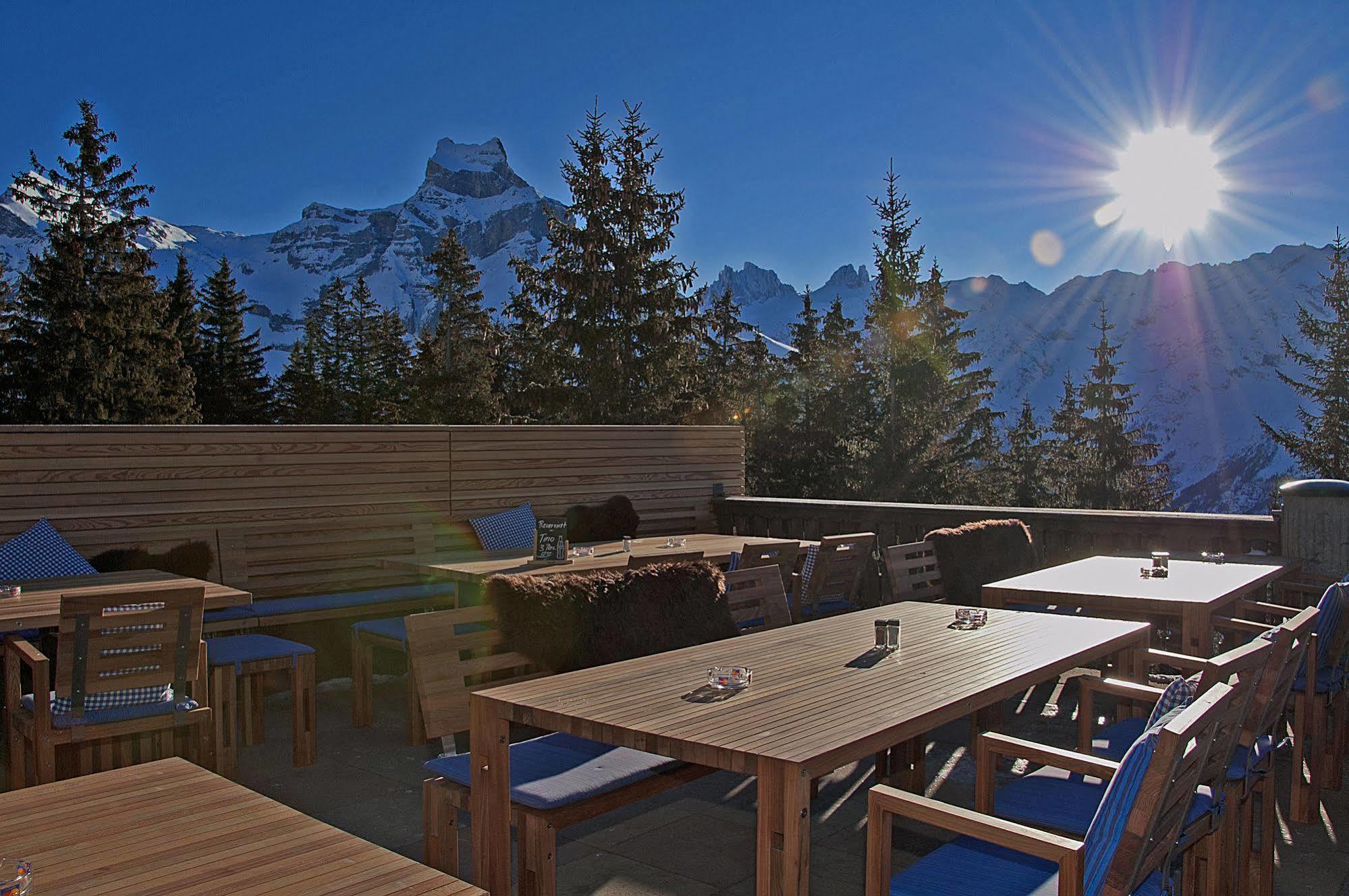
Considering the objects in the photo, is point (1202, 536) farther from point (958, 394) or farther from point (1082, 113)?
point (958, 394)

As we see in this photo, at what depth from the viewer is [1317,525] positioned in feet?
17.8

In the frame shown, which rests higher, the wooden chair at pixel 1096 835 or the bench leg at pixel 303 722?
the wooden chair at pixel 1096 835

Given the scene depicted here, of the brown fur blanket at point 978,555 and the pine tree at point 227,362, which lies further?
the pine tree at point 227,362

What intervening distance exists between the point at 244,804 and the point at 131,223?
32.4 m

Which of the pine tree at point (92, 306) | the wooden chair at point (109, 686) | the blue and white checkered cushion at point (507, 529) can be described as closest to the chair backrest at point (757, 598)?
the wooden chair at point (109, 686)

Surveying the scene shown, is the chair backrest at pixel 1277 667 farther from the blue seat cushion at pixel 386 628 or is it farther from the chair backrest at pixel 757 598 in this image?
the blue seat cushion at pixel 386 628

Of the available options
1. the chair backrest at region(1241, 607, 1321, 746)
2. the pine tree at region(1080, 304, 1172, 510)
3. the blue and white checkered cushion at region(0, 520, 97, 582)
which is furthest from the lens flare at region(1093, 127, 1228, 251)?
the pine tree at region(1080, 304, 1172, 510)

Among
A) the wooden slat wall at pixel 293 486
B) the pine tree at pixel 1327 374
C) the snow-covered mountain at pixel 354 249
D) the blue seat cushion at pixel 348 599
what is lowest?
the blue seat cushion at pixel 348 599

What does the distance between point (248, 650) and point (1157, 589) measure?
155 inches

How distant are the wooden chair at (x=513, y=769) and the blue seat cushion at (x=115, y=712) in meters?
1.20

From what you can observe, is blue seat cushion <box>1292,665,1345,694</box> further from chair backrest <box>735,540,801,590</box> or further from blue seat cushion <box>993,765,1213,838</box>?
chair backrest <box>735,540,801,590</box>

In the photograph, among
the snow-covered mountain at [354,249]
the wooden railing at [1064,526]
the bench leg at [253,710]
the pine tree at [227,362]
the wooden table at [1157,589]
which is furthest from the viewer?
the snow-covered mountain at [354,249]

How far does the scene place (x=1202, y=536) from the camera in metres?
5.95

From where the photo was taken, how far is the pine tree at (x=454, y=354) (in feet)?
100
